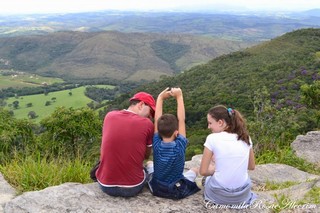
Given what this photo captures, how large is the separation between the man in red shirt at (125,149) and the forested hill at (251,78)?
6832 millimetres

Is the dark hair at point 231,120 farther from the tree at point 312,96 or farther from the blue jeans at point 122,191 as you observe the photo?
the tree at point 312,96

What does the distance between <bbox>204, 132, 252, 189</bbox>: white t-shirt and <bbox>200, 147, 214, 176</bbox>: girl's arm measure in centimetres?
6

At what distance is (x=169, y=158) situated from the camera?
495 centimetres

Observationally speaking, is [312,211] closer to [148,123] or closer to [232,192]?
[232,192]

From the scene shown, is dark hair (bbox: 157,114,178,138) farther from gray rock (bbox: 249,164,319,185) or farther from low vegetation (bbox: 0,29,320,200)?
gray rock (bbox: 249,164,319,185)

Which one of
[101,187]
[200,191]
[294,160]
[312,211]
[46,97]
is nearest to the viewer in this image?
[312,211]

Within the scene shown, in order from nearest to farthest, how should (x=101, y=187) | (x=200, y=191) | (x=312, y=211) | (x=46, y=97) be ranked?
1. (x=312, y=211)
2. (x=101, y=187)
3. (x=200, y=191)
4. (x=46, y=97)

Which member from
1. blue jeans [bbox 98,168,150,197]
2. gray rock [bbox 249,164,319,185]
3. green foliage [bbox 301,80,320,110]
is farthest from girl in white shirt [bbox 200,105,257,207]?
green foliage [bbox 301,80,320,110]

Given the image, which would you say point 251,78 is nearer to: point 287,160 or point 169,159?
point 287,160

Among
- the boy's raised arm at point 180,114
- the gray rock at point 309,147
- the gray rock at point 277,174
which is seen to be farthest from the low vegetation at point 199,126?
the boy's raised arm at point 180,114

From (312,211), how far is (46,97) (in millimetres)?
99349

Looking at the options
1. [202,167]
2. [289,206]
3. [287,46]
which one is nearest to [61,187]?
[202,167]

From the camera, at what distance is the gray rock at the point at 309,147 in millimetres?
9237

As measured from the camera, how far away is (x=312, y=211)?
479 centimetres
